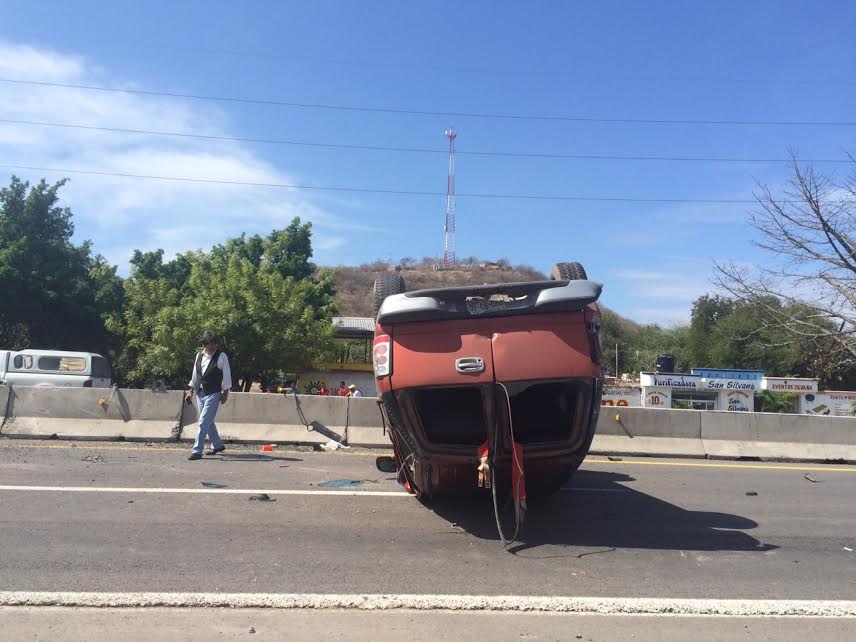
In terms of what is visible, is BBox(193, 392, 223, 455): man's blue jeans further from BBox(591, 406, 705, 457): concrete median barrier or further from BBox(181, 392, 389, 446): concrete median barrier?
BBox(591, 406, 705, 457): concrete median barrier

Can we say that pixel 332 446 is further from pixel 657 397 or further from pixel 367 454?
pixel 657 397

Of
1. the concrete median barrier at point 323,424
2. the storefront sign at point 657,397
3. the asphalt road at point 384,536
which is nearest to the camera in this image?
the asphalt road at point 384,536

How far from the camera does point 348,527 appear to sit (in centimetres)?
582

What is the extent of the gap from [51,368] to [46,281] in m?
9.88

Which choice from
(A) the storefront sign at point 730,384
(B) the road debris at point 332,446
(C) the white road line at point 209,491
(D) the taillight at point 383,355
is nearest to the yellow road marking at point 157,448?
(B) the road debris at point 332,446

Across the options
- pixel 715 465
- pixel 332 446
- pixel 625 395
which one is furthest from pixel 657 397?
pixel 332 446

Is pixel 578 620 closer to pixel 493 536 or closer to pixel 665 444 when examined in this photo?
pixel 493 536

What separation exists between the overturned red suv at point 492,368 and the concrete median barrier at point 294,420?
531cm

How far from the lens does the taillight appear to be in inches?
209

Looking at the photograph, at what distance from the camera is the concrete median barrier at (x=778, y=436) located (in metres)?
11.3

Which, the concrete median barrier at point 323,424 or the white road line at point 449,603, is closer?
the white road line at point 449,603

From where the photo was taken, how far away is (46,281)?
30.5 m

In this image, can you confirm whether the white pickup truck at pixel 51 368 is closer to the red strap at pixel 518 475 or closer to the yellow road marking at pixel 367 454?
the yellow road marking at pixel 367 454

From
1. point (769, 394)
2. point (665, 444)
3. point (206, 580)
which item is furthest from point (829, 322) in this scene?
point (206, 580)
